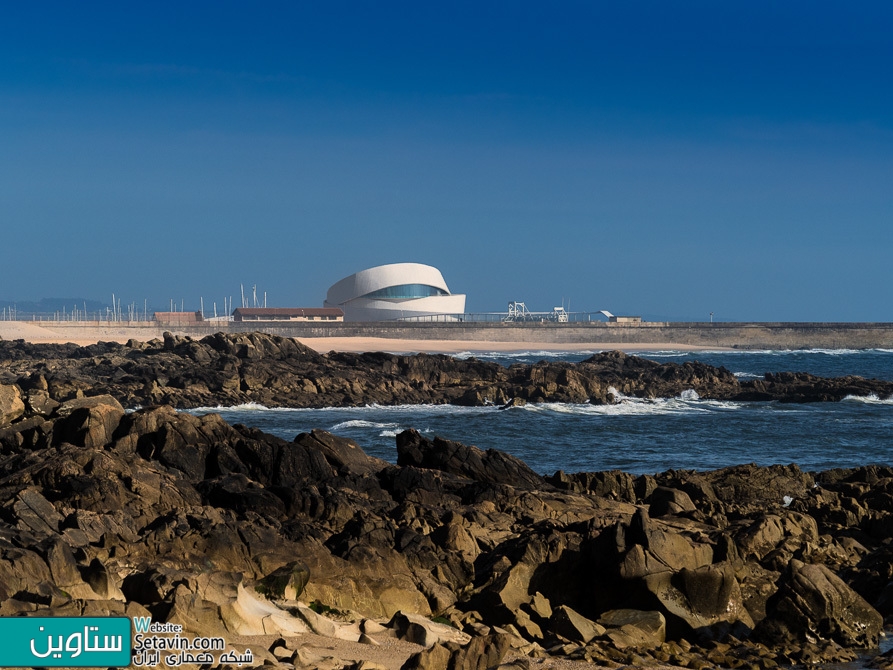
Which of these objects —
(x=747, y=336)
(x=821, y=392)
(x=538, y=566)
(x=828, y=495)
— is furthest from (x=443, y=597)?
(x=747, y=336)

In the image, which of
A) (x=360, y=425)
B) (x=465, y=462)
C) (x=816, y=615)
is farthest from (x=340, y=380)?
(x=816, y=615)

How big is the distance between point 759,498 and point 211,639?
9.20m

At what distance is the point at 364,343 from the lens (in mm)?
79688

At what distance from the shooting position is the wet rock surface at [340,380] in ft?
107

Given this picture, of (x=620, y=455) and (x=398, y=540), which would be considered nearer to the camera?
(x=398, y=540)

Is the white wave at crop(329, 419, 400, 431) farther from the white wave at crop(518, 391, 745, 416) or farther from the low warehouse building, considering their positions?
the low warehouse building

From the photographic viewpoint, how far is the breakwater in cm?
9062

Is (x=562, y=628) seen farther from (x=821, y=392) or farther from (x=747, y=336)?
(x=747, y=336)

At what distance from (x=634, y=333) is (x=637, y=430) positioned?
69.9m

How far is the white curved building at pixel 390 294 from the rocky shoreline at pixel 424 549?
101 metres

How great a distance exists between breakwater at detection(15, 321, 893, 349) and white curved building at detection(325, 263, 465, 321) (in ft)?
78.3

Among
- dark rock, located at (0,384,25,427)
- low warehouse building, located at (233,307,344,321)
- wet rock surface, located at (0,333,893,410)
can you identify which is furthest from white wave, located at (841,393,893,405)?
low warehouse building, located at (233,307,344,321)

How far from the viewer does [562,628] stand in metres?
7.87

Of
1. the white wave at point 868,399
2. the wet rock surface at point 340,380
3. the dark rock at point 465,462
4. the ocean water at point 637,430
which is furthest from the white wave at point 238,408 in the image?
the white wave at point 868,399
